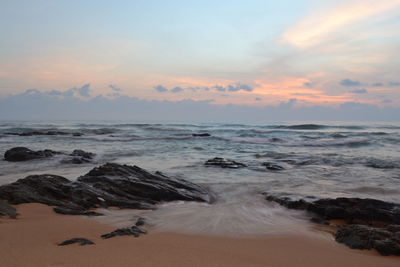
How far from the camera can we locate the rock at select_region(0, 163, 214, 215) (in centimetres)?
510

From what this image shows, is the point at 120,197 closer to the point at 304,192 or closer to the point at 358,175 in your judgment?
the point at 304,192

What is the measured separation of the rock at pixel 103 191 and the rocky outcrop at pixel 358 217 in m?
2.07

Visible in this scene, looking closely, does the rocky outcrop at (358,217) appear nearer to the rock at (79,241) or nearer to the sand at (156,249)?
the sand at (156,249)

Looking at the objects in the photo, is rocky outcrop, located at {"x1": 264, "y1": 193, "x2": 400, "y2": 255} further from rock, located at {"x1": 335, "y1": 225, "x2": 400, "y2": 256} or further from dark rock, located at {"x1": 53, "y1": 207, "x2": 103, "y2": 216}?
dark rock, located at {"x1": 53, "y1": 207, "x2": 103, "y2": 216}

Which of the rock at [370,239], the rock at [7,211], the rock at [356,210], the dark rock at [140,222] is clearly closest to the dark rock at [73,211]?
the rock at [7,211]

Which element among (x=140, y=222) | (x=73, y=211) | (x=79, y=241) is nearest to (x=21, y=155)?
(x=73, y=211)

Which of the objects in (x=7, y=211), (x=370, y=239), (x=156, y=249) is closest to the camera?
(x=156, y=249)

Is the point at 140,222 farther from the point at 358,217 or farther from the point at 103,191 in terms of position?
the point at 358,217

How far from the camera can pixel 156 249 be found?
10.2 feet

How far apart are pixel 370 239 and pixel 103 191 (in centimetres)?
452

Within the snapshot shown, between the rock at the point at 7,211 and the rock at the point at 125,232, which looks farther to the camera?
the rock at the point at 7,211

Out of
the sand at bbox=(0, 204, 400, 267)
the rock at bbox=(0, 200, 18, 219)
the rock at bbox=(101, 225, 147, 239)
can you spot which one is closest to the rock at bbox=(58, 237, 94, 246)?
the sand at bbox=(0, 204, 400, 267)

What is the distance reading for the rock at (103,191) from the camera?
16.7ft

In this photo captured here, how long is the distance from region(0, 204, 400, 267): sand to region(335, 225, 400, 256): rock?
0.40 feet
